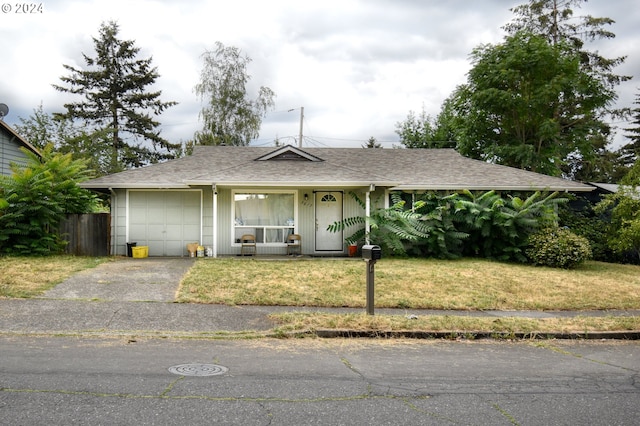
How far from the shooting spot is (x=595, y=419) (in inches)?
164

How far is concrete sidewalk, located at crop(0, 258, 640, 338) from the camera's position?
758 centimetres

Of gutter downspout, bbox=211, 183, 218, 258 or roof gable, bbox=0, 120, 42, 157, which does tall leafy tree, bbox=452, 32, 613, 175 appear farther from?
roof gable, bbox=0, 120, 42, 157

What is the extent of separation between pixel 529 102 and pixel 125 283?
22245 mm

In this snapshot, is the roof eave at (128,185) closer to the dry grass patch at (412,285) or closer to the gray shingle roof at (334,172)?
the gray shingle roof at (334,172)

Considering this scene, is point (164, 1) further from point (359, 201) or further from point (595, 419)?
point (595, 419)

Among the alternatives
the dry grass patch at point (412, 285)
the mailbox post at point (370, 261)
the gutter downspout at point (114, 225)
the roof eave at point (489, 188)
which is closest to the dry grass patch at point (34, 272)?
the gutter downspout at point (114, 225)

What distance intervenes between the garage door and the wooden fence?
0.85 m

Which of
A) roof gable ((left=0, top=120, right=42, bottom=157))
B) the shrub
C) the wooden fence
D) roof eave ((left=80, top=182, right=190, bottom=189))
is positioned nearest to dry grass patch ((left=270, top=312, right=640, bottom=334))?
the shrub

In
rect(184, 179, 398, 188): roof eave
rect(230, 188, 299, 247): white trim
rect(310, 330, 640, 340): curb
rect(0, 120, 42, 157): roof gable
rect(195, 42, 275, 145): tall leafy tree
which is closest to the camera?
rect(310, 330, 640, 340): curb

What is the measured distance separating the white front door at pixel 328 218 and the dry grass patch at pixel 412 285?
2.92 m

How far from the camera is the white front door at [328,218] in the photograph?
17.8 m

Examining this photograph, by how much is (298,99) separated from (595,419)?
33289 millimetres

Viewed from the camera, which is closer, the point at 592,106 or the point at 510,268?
the point at 510,268

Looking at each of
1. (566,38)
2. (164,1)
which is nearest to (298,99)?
(566,38)
